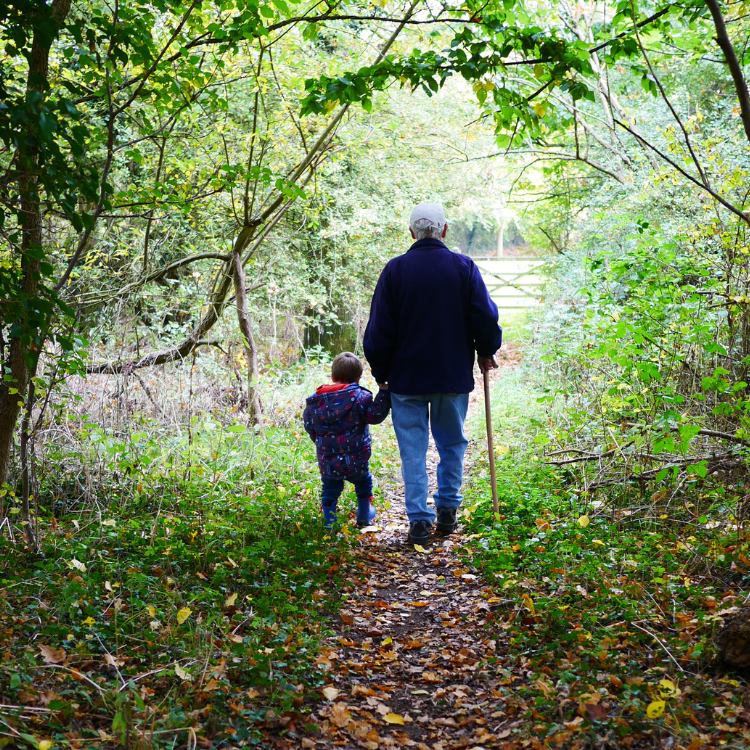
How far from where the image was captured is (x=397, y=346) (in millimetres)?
5000

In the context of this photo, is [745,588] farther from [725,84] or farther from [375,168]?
[375,168]

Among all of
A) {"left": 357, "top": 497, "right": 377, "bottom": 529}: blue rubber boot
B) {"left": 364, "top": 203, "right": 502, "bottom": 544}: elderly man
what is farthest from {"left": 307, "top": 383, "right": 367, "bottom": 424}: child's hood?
{"left": 357, "top": 497, "right": 377, "bottom": 529}: blue rubber boot

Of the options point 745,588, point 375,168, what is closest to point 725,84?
point 375,168

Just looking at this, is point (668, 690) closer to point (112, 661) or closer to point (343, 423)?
point (112, 661)

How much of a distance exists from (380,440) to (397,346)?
3673mm

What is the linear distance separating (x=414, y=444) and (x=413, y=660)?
6.11ft

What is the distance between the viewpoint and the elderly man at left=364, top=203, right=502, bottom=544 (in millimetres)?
4879

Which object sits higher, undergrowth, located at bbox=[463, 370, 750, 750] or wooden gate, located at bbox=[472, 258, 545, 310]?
wooden gate, located at bbox=[472, 258, 545, 310]

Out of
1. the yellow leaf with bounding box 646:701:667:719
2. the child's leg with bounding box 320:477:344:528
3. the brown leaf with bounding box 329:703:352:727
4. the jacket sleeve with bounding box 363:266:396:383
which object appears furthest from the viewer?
the child's leg with bounding box 320:477:344:528

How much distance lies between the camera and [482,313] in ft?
16.0

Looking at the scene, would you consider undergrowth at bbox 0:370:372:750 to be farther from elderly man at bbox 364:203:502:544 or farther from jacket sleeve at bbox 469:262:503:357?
jacket sleeve at bbox 469:262:503:357

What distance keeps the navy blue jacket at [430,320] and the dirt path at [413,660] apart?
125 centimetres

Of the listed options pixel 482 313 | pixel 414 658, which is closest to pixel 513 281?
pixel 482 313

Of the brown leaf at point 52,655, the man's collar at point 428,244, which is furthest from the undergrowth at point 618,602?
the man's collar at point 428,244
